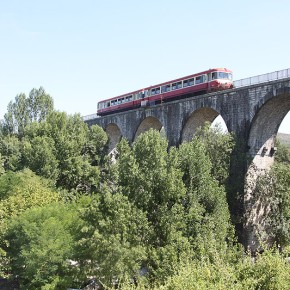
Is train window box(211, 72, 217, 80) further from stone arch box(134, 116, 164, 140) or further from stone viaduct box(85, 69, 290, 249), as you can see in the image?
stone arch box(134, 116, 164, 140)

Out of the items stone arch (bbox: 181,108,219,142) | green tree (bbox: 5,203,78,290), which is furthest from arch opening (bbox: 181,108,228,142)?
green tree (bbox: 5,203,78,290)

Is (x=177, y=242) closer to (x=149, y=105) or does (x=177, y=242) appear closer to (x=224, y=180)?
(x=224, y=180)

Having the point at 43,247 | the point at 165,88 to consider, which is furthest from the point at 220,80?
the point at 43,247

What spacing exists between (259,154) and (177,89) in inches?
434

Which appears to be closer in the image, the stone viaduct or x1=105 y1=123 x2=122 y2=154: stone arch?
the stone viaduct

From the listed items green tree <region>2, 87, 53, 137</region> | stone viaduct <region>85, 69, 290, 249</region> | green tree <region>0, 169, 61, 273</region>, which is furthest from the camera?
green tree <region>2, 87, 53, 137</region>

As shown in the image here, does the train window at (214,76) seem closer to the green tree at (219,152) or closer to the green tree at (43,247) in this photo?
the green tree at (219,152)

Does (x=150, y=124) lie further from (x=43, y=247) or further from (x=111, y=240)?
(x=111, y=240)

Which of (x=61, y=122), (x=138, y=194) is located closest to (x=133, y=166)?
(x=138, y=194)

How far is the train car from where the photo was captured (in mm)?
27750

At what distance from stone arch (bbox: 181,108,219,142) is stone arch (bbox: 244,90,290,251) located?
5272 millimetres

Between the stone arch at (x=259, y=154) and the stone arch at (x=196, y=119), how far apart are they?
208 inches

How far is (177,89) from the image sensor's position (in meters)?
31.9

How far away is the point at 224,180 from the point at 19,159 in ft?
70.8
